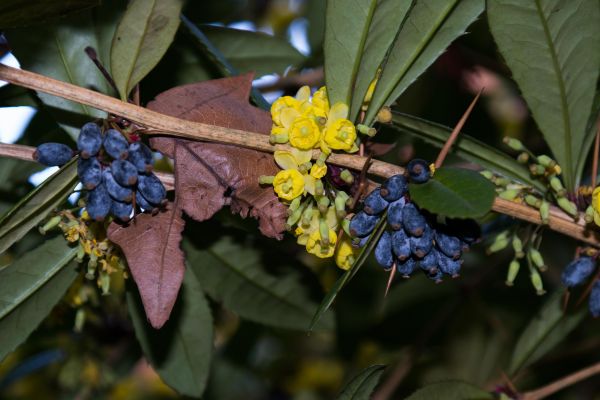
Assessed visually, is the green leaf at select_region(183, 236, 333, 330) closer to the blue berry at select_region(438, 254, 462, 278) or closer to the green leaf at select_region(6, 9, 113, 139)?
the green leaf at select_region(6, 9, 113, 139)

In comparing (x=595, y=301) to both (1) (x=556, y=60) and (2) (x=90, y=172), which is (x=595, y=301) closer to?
(1) (x=556, y=60)

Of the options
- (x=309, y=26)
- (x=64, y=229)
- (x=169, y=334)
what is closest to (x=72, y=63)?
(x=64, y=229)

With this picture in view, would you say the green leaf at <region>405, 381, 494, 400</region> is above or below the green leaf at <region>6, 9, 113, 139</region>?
below

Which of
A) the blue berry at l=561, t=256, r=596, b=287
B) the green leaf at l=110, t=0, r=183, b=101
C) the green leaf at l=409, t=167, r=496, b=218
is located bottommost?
the blue berry at l=561, t=256, r=596, b=287

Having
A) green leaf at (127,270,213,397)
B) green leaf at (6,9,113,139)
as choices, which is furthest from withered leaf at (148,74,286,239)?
green leaf at (127,270,213,397)

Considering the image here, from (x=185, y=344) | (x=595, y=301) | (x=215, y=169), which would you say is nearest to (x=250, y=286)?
(x=185, y=344)

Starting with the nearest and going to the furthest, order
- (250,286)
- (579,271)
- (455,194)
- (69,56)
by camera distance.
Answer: (455,194), (579,271), (69,56), (250,286)
